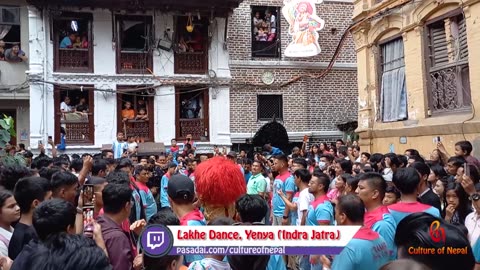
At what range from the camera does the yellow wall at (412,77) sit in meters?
9.51

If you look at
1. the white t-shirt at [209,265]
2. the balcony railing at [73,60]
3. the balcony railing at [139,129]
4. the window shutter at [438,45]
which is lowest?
the white t-shirt at [209,265]

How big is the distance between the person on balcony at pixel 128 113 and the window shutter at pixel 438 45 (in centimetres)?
1033

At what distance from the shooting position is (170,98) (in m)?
17.2

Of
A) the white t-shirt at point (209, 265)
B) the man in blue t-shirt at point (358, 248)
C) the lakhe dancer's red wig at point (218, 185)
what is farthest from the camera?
the lakhe dancer's red wig at point (218, 185)

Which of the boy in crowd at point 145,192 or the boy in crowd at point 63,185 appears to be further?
the boy in crowd at point 145,192

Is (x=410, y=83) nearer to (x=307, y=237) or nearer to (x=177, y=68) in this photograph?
(x=177, y=68)

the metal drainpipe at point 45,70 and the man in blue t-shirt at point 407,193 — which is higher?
the metal drainpipe at point 45,70

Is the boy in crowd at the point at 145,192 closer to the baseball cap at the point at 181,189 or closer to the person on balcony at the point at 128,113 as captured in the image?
the baseball cap at the point at 181,189

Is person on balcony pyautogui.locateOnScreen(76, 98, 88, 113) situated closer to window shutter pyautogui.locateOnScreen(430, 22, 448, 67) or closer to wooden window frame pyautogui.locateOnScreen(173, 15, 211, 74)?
wooden window frame pyautogui.locateOnScreen(173, 15, 211, 74)

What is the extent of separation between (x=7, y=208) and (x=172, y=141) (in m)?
11.8

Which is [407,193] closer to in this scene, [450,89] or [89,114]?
[450,89]

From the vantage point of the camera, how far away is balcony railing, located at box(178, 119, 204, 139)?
17344 mm

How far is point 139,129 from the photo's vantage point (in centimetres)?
1697

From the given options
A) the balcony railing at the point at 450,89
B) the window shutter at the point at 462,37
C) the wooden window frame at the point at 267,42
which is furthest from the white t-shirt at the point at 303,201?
the wooden window frame at the point at 267,42
